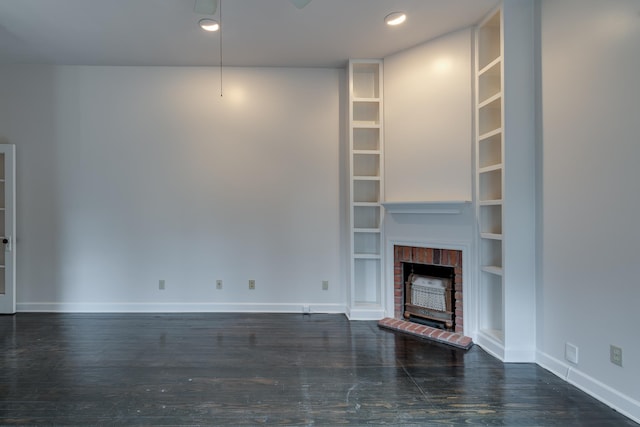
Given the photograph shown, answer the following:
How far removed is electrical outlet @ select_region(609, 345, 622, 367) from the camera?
75.5 inches

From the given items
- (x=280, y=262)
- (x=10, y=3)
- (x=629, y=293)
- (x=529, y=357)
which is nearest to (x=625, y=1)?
(x=629, y=293)

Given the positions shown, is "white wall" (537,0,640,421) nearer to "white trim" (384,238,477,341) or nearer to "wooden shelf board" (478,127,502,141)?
"wooden shelf board" (478,127,502,141)

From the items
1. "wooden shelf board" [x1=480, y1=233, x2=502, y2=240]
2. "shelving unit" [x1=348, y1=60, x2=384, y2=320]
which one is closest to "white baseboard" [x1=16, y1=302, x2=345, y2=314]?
"shelving unit" [x1=348, y1=60, x2=384, y2=320]

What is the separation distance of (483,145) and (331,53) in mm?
1868

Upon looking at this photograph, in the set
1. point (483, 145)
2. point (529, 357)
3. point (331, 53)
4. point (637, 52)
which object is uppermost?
point (331, 53)

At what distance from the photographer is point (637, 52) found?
180cm

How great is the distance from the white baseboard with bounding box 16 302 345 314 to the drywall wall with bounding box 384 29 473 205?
64.0 inches

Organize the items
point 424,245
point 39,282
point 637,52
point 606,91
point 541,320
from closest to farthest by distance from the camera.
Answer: point 637,52, point 606,91, point 541,320, point 424,245, point 39,282

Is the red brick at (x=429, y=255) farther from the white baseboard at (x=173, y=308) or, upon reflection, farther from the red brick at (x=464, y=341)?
the white baseboard at (x=173, y=308)

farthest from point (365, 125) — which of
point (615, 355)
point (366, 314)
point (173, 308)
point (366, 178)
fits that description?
point (173, 308)

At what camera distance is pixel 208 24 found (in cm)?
290

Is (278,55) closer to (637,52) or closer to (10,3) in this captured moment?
(10,3)

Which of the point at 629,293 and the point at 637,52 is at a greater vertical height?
the point at 637,52

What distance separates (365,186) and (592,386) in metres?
2.55
